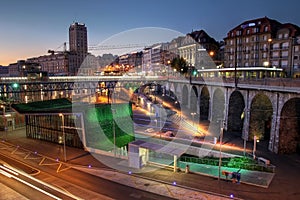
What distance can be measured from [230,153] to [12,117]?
45424mm

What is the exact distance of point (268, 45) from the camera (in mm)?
79062

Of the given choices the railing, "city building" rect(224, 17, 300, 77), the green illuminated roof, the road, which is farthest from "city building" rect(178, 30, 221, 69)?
the road

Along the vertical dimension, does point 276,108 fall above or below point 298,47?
below

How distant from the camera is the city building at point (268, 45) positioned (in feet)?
239

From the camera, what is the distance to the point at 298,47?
70.6 metres

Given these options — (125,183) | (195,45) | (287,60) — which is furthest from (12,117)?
(195,45)

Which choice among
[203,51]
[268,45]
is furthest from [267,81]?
[203,51]

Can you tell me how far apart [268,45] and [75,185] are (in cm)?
7575

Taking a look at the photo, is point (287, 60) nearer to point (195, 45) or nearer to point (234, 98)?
point (234, 98)

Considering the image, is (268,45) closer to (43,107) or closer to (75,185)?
(43,107)

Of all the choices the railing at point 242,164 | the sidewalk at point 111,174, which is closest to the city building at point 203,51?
the railing at point 242,164

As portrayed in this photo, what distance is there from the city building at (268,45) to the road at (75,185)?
56.4 metres

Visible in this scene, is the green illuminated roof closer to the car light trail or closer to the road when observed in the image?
the road

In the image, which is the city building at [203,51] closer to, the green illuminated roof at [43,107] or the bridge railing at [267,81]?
the bridge railing at [267,81]
